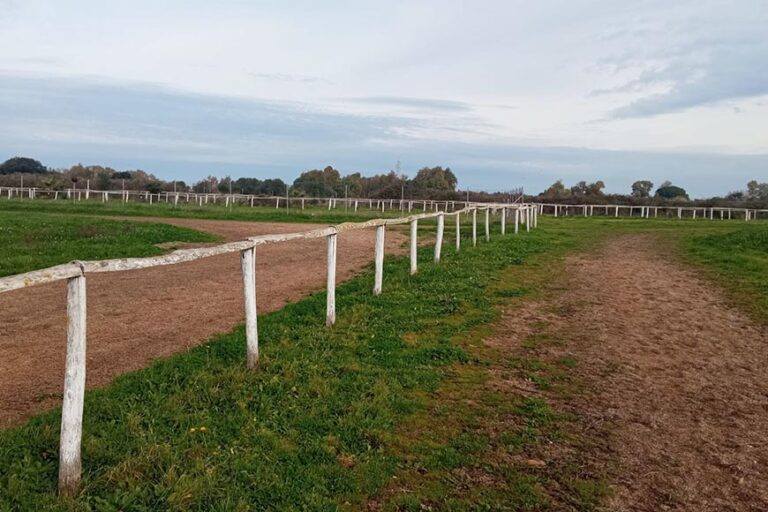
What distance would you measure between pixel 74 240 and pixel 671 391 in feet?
49.9

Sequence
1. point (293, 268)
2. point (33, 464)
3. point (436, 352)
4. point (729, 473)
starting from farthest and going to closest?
point (293, 268) → point (436, 352) → point (729, 473) → point (33, 464)

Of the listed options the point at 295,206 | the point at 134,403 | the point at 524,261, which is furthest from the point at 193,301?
the point at 295,206

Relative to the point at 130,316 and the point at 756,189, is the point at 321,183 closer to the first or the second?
the point at 756,189

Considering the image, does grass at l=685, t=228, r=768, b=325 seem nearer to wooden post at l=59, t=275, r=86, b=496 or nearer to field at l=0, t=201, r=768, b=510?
field at l=0, t=201, r=768, b=510

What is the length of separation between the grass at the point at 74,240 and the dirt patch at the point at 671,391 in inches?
389

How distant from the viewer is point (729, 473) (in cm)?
409

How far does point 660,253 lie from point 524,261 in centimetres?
508

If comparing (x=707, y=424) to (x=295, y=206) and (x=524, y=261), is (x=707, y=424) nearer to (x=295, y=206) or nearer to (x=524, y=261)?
(x=524, y=261)

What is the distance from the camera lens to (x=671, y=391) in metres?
5.68

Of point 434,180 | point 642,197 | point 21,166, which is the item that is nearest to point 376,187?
point 434,180

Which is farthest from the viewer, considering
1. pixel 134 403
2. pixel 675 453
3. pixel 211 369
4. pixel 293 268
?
pixel 293 268

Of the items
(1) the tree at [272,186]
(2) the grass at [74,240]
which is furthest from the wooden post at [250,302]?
(1) the tree at [272,186]

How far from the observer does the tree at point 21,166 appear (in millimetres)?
117950

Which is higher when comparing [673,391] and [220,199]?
[220,199]
